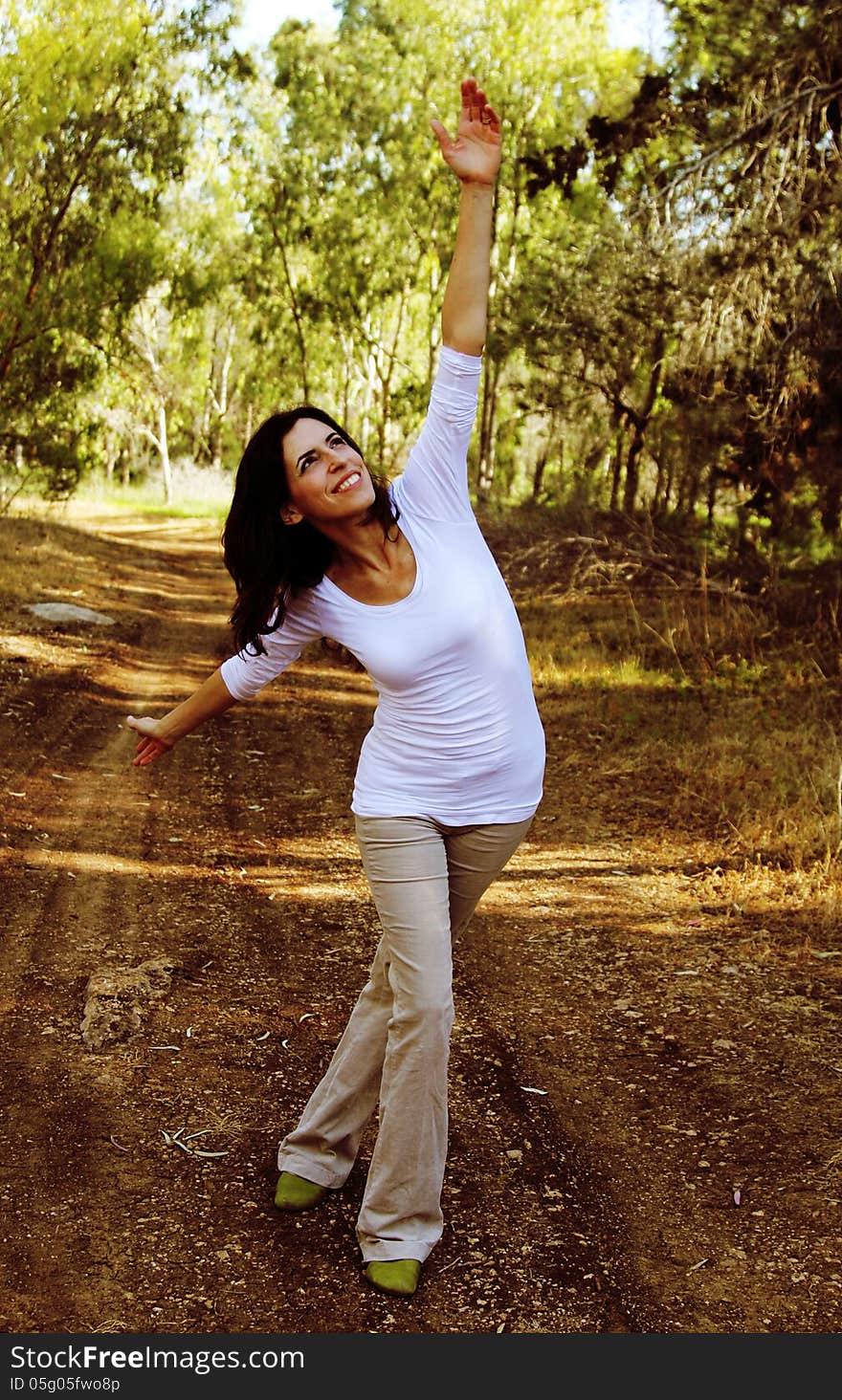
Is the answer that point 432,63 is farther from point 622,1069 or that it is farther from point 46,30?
point 622,1069

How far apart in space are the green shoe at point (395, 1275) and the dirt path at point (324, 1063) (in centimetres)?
3

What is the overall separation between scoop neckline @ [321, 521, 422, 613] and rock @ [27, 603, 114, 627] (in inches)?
465

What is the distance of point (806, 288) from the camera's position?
34.2 feet

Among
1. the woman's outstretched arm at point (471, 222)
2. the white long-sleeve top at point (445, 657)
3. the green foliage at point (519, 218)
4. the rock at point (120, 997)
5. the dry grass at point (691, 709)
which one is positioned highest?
the green foliage at point (519, 218)

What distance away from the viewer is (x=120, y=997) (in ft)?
16.4

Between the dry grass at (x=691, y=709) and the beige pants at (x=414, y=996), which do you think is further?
the dry grass at (x=691, y=709)

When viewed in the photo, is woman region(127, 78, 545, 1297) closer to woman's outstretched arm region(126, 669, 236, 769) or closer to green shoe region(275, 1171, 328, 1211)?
woman's outstretched arm region(126, 669, 236, 769)

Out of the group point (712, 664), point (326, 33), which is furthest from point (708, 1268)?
point (326, 33)

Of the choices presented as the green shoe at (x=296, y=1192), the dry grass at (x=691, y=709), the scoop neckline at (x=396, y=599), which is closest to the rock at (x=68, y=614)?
the dry grass at (x=691, y=709)

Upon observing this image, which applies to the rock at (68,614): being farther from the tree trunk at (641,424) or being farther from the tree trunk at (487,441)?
the tree trunk at (487,441)

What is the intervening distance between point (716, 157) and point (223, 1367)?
33.7 ft

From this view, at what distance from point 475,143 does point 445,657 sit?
1.33 m

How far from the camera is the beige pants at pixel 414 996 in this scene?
3.15 m

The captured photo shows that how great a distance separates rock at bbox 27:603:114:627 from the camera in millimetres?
14562
